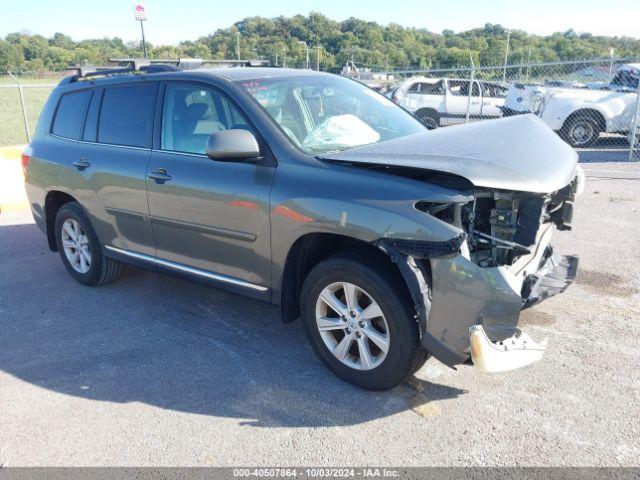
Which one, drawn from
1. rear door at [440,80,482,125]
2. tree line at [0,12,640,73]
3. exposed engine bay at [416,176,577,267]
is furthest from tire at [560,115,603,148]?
tree line at [0,12,640,73]

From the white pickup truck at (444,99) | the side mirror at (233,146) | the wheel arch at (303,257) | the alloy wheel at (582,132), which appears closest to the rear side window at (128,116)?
the side mirror at (233,146)

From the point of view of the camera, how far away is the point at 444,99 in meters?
14.4

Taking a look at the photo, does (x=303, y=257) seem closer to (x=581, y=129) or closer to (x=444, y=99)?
(x=581, y=129)

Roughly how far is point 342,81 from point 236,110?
119 cm

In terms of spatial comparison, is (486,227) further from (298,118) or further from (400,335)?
(298,118)

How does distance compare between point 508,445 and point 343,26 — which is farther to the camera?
point 343,26

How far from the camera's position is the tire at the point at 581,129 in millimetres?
12203

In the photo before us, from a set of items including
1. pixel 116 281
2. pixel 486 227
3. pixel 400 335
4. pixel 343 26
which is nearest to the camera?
pixel 400 335

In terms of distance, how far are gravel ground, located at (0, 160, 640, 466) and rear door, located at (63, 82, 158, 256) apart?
2.15 ft

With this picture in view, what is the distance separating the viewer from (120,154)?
441cm

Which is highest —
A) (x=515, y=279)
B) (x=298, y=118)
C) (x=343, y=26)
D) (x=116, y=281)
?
(x=343, y=26)

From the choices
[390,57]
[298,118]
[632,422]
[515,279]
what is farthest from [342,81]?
[390,57]

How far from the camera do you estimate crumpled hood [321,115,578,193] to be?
291 centimetres

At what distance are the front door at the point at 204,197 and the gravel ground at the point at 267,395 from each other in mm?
570
